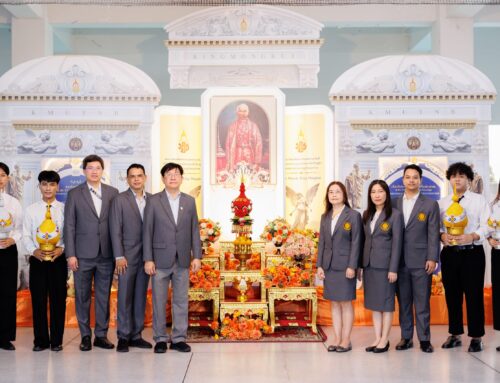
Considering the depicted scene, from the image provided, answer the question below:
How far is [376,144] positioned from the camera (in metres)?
6.24

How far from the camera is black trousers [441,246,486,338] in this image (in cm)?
455

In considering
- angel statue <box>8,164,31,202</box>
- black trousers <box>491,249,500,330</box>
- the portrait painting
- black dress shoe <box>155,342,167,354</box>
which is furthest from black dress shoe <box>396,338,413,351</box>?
angel statue <box>8,164,31,202</box>

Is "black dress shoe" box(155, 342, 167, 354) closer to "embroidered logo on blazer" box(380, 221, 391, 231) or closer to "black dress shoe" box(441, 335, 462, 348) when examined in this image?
"embroidered logo on blazer" box(380, 221, 391, 231)

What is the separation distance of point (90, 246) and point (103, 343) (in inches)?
30.0

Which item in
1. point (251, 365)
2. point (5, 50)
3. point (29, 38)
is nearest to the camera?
point (251, 365)

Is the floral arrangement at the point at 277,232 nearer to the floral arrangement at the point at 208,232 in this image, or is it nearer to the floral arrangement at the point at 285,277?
the floral arrangement at the point at 285,277

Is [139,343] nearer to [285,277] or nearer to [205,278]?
[205,278]

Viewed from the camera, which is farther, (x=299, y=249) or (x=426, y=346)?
(x=299, y=249)

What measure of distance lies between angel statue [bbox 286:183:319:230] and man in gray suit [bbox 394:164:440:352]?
1.86m

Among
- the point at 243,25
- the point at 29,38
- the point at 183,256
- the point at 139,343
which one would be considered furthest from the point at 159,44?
the point at 139,343

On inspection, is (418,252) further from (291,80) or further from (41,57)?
(41,57)

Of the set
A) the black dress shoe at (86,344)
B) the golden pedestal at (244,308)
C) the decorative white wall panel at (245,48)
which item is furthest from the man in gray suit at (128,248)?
the decorative white wall panel at (245,48)

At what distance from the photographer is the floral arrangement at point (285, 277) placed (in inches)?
213

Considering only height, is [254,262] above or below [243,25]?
below
